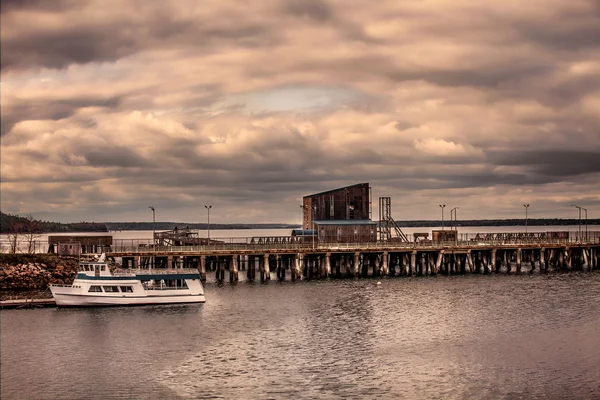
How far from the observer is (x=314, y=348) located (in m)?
57.5

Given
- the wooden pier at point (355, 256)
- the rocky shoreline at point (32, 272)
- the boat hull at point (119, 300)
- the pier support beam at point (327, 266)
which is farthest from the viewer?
the pier support beam at point (327, 266)

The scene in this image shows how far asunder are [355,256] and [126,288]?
4026cm

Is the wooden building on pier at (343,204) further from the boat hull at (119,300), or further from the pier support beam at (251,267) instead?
the boat hull at (119,300)

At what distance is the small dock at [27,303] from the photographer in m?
73.9

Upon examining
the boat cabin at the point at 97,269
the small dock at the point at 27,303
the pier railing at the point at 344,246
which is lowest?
the small dock at the point at 27,303

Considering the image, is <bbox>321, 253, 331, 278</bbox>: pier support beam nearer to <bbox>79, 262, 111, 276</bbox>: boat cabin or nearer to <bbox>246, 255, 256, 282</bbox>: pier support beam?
<bbox>246, 255, 256, 282</bbox>: pier support beam

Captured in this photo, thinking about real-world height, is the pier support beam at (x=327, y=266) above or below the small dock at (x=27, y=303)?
above

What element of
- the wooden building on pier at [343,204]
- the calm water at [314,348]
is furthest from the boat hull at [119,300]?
the wooden building on pier at [343,204]

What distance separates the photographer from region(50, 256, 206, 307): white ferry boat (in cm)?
7619

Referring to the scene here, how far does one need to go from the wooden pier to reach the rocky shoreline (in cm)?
665

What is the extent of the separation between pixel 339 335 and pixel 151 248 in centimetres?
4444

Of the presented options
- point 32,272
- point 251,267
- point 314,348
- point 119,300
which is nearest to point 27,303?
point 119,300

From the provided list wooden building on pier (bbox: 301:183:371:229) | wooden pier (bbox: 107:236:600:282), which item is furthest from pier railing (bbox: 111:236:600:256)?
wooden building on pier (bbox: 301:183:371:229)

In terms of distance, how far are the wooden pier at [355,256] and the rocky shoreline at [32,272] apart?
6649 mm
